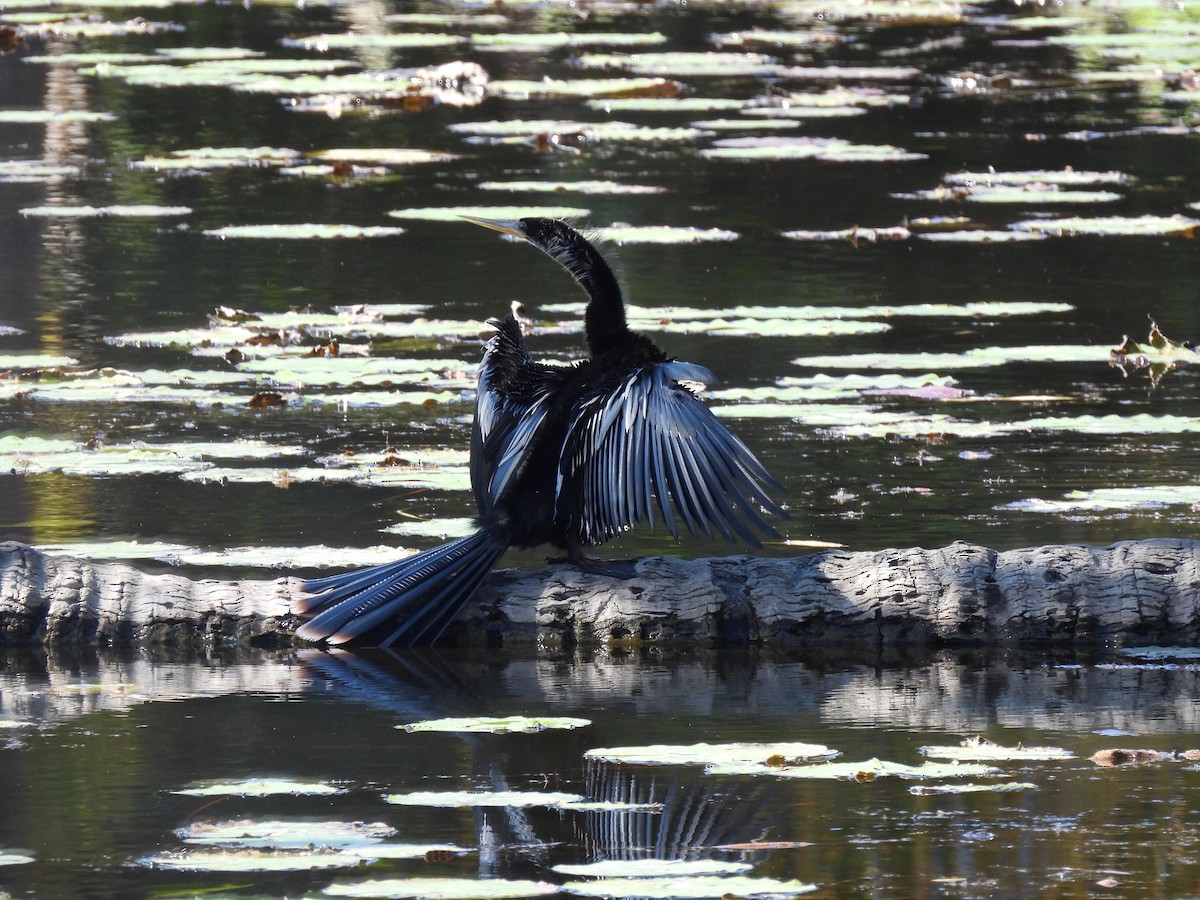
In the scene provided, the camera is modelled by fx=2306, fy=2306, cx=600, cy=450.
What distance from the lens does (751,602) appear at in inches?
223

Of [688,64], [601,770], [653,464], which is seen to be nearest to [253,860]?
[601,770]

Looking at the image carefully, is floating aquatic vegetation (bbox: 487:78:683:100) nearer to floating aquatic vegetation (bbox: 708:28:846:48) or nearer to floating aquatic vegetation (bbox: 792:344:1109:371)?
floating aquatic vegetation (bbox: 708:28:846:48)

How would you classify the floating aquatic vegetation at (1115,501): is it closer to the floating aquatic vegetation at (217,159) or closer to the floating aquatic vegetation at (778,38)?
the floating aquatic vegetation at (217,159)

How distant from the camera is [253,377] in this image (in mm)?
8766

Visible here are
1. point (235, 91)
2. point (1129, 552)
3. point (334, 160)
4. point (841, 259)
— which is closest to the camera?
point (1129, 552)

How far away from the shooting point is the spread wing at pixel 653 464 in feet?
18.9

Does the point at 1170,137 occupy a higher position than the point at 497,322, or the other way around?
the point at 1170,137

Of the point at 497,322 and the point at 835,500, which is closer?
the point at 497,322

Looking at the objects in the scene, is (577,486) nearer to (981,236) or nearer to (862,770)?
(862,770)

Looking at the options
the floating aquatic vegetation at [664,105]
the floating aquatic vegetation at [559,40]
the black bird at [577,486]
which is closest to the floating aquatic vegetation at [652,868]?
the black bird at [577,486]

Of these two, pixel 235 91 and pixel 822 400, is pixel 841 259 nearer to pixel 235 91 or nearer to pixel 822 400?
pixel 822 400

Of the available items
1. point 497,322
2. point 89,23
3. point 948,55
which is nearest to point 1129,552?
point 497,322

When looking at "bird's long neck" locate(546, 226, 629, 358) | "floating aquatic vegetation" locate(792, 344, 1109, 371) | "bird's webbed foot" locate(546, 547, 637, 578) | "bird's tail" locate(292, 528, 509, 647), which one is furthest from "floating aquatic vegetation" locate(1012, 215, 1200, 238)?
"bird's tail" locate(292, 528, 509, 647)

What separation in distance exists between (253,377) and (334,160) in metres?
5.41
